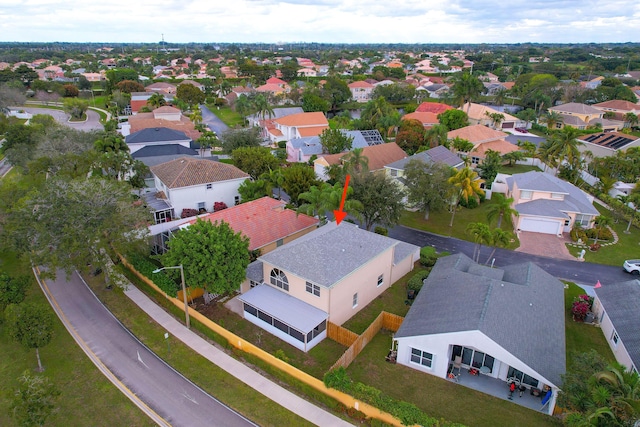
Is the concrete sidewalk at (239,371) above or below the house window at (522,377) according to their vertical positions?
below

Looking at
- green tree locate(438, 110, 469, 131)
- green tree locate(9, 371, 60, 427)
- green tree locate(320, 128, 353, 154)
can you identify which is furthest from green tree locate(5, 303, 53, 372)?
green tree locate(438, 110, 469, 131)

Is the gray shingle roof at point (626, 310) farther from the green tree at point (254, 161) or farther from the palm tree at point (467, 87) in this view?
the palm tree at point (467, 87)

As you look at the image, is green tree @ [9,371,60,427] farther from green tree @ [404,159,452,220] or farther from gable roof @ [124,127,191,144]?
gable roof @ [124,127,191,144]

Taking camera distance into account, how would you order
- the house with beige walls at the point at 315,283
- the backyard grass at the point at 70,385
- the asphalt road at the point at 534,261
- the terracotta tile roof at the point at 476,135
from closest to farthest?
the backyard grass at the point at 70,385, the house with beige walls at the point at 315,283, the asphalt road at the point at 534,261, the terracotta tile roof at the point at 476,135

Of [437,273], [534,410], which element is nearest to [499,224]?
[437,273]

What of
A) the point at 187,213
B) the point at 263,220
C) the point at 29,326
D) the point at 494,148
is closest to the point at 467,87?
the point at 494,148

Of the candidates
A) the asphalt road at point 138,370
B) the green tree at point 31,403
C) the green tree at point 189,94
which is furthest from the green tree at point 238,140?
the green tree at point 189,94
